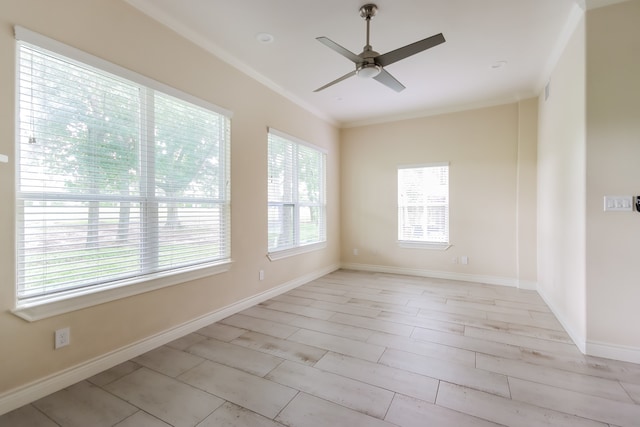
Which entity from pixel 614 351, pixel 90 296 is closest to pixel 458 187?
pixel 614 351

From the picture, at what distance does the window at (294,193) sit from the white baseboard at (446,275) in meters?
1.09

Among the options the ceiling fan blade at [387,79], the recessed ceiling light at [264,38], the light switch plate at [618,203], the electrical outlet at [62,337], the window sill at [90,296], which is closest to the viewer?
the window sill at [90,296]

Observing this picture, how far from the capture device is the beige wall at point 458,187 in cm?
444

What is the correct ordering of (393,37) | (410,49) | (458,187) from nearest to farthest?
(410,49) → (393,37) → (458,187)

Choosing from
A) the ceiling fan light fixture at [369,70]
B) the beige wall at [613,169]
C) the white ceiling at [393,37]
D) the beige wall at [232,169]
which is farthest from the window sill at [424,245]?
the ceiling fan light fixture at [369,70]

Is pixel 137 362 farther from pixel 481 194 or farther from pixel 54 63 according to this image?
pixel 481 194

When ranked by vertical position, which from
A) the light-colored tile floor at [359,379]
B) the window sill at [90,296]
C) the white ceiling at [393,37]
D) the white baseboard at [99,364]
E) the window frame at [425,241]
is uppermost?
the white ceiling at [393,37]

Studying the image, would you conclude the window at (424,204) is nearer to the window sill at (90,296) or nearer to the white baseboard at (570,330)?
the white baseboard at (570,330)

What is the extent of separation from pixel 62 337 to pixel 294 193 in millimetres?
3090

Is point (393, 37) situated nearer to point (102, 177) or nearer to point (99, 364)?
point (102, 177)

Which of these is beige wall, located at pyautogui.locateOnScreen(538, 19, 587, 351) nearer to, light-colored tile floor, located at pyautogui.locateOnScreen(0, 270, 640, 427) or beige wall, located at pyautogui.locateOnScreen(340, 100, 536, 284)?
light-colored tile floor, located at pyautogui.locateOnScreen(0, 270, 640, 427)

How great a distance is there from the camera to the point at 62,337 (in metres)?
1.97

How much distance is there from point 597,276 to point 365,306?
2.19m

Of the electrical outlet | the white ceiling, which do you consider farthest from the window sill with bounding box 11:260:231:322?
the white ceiling
